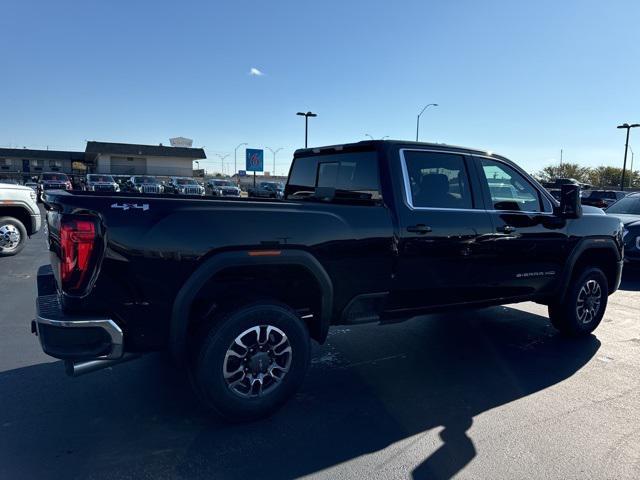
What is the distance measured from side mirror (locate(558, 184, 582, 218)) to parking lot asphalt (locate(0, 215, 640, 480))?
1480 millimetres

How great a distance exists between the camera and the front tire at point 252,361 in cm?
309

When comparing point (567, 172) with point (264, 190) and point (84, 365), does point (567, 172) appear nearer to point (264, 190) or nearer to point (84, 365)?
point (264, 190)

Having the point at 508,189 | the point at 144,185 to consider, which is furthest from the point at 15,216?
the point at 144,185

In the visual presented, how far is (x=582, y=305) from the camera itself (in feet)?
17.6

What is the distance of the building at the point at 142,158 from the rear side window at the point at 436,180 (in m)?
70.4

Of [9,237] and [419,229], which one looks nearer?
[419,229]

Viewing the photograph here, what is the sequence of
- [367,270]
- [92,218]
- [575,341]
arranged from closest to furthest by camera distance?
1. [92,218]
2. [367,270]
3. [575,341]

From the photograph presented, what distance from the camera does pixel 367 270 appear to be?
366 cm

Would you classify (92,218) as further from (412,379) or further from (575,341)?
(575,341)

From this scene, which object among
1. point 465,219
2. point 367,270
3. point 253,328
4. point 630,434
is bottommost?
point 630,434

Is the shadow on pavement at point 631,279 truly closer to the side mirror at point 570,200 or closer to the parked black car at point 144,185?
the side mirror at point 570,200

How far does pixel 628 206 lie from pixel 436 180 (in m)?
8.95

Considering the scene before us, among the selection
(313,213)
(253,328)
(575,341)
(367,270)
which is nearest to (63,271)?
(253,328)

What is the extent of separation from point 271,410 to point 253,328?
2.11 feet
